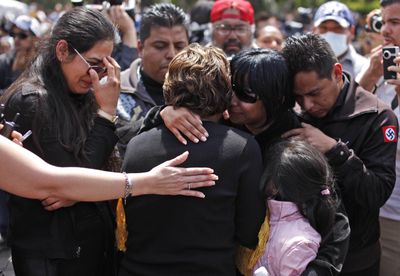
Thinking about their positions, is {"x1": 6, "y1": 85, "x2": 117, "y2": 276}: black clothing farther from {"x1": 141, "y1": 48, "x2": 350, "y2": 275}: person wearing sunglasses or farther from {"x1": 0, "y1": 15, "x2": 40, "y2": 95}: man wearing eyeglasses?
{"x1": 0, "y1": 15, "x2": 40, "y2": 95}: man wearing eyeglasses

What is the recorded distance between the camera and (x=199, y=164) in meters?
2.12

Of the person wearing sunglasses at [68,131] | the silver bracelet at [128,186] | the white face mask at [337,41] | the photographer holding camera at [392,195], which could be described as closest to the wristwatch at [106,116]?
the person wearing sunglasses at [68,131]

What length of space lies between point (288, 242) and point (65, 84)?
121 cm

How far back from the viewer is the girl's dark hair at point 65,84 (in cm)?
247

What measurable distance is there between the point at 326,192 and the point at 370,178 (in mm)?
341

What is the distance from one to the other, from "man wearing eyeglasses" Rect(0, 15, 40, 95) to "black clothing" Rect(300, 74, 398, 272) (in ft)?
12.5

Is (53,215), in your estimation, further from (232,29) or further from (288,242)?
(232,29)

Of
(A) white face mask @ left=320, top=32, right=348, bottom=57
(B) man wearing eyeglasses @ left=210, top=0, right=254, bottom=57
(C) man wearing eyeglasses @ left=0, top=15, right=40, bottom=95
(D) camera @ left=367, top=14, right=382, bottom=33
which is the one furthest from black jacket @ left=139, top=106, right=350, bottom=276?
(C) man wearing eyeglasses @ left=0, top=15, right=40, bottom=95

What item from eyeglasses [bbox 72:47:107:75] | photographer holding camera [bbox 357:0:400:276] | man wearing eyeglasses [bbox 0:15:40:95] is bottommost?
man wearing eyeglasses [bbox 0:15:40:95]

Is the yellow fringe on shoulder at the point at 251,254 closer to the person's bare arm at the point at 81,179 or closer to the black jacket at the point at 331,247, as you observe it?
the black jacket at the point at 331,247

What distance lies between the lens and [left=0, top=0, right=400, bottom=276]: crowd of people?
7.00 ft

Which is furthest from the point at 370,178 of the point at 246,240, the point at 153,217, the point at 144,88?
the point at 144,88

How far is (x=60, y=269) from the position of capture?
2512mm

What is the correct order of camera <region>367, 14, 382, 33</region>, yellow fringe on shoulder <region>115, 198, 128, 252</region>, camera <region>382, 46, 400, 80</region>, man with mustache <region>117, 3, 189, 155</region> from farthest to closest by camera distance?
1. camera <region>367, 14, 382, 33</region>
2. man with mustache <region>117, 3, 189, 155</region>
3. camera <region>382, 46, 400, 80</region>
4. yellow fringe on shoulder <region>115, 198, 128, 252</region>
